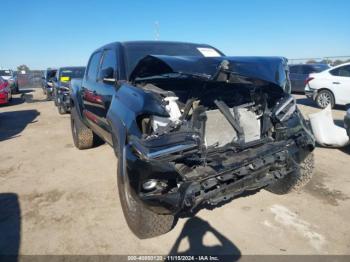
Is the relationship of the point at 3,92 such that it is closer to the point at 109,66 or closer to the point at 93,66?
the point at 93,66

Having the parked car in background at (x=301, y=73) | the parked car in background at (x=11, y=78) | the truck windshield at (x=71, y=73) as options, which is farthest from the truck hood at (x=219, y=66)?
the parked car in background at (x=11, y=78)

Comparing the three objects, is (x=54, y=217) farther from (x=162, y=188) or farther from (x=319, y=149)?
(x=319, y=149)

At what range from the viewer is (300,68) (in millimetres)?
14766

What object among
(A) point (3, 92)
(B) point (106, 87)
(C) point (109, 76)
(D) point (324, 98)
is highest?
(C) point (109, 76)

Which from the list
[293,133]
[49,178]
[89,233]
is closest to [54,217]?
[89,233]

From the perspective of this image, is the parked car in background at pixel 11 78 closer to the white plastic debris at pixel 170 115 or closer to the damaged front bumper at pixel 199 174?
the white plastic debris at pixel 170 115

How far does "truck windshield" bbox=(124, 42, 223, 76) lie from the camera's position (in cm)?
395

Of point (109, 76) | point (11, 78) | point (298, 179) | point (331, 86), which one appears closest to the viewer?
point (298, 179)

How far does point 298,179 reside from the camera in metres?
3.66

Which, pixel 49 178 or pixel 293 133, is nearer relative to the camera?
pixel 293 133

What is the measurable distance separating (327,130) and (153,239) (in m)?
4.05

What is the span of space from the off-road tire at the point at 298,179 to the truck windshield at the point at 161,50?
1.84 meters

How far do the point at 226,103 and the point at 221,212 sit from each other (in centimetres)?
120

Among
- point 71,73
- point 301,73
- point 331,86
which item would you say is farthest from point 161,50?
point 301,73
